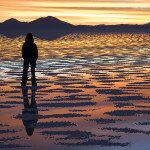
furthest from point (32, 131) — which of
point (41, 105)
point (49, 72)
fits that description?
point (49, 72)

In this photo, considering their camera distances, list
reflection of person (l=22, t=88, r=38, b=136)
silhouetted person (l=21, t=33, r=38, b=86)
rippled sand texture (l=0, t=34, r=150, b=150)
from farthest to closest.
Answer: silhouetted person (l=21, t=33, r=38, b=86) < reflection of person (l=22, t=88, r=38, b=136) < rippled sand texture (l=0, t=34, r=150, b=150)

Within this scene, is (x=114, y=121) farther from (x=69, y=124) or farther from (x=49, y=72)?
(x=49, y=72)

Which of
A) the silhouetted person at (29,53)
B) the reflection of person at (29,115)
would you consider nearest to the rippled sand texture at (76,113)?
the reflection of person at (29,115)

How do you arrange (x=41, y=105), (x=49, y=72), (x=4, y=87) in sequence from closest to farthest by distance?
(x=41, y=105), (x=4, y=87), (x=49, y=72)

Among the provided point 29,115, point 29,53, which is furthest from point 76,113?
point 29,53

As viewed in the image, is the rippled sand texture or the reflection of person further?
the reflection of person

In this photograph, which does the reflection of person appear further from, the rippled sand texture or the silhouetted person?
the silhouetted person

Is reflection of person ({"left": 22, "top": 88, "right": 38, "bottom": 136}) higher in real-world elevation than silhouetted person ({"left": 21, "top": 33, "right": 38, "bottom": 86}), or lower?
lower

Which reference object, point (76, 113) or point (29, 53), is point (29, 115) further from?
point (29, 53)

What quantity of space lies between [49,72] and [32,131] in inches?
581

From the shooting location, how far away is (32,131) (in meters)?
11.9

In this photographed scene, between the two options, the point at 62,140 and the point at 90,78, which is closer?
the point at 62,140

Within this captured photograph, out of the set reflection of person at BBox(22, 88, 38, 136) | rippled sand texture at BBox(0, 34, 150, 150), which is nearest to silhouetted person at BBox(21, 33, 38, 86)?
rippled sand texture at BBox(0, 34, 150, 150)

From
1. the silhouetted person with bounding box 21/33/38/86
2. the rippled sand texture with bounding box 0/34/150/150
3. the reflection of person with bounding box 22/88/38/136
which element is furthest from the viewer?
the silhouetted person with bounding box 21/33/38/86
